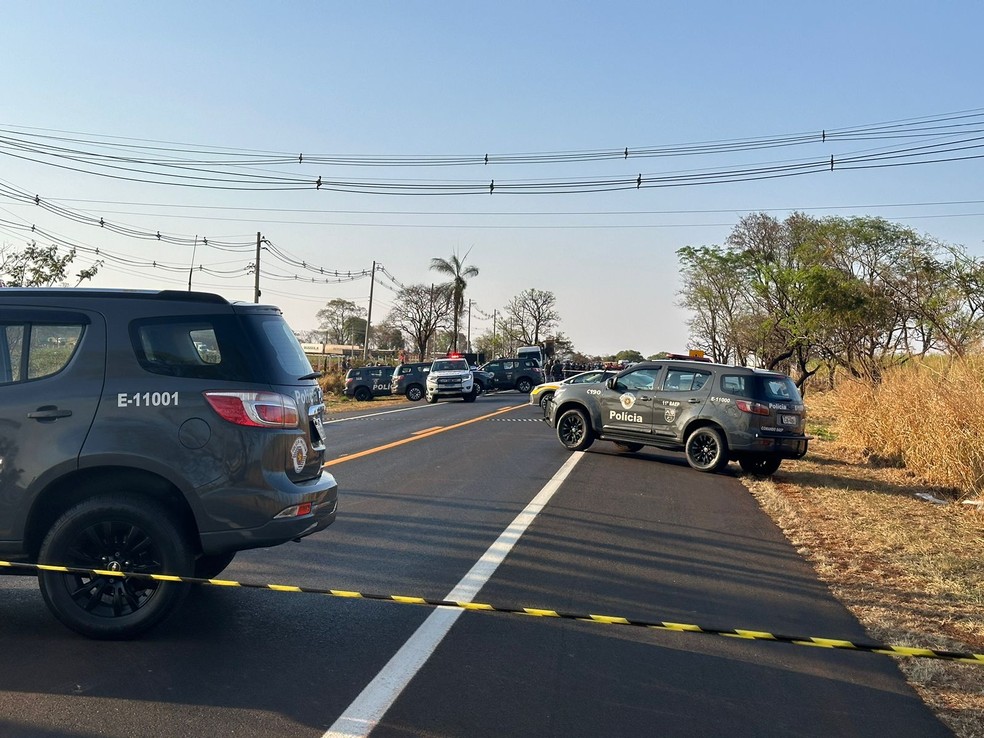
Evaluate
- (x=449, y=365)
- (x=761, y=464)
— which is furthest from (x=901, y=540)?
(x=449, y=365)

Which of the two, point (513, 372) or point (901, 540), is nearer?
point (901, 540)

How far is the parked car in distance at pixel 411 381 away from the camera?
4312 centimetres

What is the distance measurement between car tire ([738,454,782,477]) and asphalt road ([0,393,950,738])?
5.63 metres

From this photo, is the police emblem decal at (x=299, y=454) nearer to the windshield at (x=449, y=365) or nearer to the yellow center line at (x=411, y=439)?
the yellow center line at (x=411, y=439)

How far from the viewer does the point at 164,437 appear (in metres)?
5.24

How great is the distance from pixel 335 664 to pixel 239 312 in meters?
2.14

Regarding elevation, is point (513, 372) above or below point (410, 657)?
above

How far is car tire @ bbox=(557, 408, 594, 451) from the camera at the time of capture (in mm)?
16984

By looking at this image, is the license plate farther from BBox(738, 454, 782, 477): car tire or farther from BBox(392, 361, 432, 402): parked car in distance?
BBox(392, 361, 432, 402): parked car in distance

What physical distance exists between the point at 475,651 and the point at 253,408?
1907 mm

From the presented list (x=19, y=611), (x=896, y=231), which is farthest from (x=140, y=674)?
(x=896, y=231)

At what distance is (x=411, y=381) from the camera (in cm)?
4319

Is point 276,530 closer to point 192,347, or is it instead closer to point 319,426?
point 319,426

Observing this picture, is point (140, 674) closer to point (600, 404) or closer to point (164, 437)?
point (164, 437)
